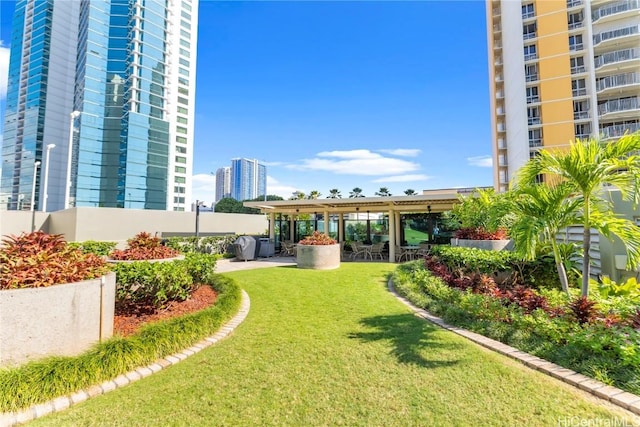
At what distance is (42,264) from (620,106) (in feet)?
131

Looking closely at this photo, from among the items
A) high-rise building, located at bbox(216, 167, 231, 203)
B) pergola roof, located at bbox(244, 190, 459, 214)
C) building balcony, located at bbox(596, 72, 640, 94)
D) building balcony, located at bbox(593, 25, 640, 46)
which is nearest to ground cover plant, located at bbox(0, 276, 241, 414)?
pergola roof, located at bbox(244, 190, 459, 214)

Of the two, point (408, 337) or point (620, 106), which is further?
point (620, 106)

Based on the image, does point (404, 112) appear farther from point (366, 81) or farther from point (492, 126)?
point (492, 126)

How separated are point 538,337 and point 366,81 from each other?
13819mm

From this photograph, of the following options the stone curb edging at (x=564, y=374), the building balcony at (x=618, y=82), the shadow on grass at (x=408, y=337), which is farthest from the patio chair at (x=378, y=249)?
the building balcony at (x=618, y=82)

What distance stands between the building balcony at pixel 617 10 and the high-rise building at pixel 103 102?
192 ft

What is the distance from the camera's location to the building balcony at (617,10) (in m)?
26.8

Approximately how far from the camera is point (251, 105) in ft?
61.9

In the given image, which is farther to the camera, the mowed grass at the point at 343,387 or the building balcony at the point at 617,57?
the building balcony at the point at 617,57

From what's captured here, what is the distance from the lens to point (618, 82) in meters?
26.8

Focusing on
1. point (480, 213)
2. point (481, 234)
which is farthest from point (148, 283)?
point (480, 213)

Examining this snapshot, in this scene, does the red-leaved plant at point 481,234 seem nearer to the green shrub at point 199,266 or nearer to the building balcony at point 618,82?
the green shrub at point 199,266

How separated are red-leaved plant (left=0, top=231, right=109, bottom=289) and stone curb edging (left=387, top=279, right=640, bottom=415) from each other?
4.99 metres

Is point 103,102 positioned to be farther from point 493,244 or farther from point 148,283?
point 493,244
